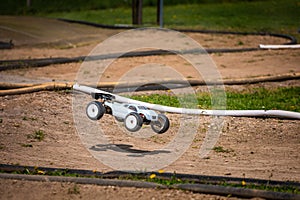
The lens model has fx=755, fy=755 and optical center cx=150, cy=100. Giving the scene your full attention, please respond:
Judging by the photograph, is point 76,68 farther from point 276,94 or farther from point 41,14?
point 41,14

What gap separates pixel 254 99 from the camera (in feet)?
36.7

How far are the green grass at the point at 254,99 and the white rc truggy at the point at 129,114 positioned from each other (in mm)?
2806

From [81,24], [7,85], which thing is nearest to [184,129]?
[7,85]

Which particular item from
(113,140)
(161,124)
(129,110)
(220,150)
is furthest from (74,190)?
(220,150)

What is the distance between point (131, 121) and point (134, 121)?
0.06 meters

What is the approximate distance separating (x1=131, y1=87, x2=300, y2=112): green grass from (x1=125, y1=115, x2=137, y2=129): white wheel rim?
10.3ft

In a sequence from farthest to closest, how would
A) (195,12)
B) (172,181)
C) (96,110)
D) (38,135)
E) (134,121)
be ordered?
(195,12)
(38,135)
(96,110)
(134,121)
(172,181)

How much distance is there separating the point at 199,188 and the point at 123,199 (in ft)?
2.06

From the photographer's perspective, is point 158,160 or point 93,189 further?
point 158,160

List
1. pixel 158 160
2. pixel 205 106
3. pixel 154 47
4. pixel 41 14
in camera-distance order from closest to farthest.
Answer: pixel 158 160 < pixel 205 106 < pixel 154 47 < pixel 41 14

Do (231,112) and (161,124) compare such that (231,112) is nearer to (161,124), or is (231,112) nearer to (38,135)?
(161,124)

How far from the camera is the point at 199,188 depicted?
604 centimetres

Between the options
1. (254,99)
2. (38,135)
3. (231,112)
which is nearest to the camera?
(38,135)

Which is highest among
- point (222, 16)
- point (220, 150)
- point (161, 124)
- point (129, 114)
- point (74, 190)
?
point (222, 16)
